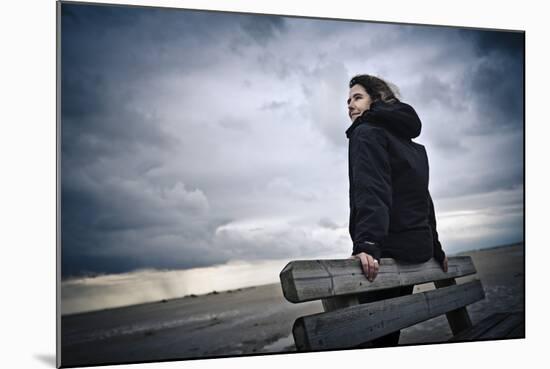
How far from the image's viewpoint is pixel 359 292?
4191 mm

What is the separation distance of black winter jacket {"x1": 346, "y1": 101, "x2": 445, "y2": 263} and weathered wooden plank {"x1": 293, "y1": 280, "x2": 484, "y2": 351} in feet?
0.81

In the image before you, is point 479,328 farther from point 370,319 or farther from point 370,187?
point 370,187

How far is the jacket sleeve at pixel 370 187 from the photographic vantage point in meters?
4.42

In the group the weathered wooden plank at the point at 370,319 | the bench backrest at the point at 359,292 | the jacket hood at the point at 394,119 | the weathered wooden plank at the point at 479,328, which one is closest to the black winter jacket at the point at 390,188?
the jacket hood at the point at 394,119

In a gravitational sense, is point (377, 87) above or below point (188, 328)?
above

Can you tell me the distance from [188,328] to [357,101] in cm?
161

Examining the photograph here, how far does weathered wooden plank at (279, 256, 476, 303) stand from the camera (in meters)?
3.90

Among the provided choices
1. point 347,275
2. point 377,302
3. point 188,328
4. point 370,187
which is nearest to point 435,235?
point 370,187

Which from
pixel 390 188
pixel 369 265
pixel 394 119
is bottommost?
pixel 369 265

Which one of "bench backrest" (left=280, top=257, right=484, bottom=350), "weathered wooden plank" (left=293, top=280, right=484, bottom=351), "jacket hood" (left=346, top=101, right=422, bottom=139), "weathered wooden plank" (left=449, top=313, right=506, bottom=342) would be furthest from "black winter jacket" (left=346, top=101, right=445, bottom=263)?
"weathered wooden plank" (left=449, top=313, right=506, bottom=342)

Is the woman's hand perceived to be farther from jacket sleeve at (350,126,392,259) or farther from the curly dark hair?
the curly dark hair

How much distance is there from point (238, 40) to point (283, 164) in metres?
0.73

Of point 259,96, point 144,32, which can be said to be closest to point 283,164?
point 259,96

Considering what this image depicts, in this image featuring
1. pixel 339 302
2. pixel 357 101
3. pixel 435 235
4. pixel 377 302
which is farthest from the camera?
pixel 435 235
